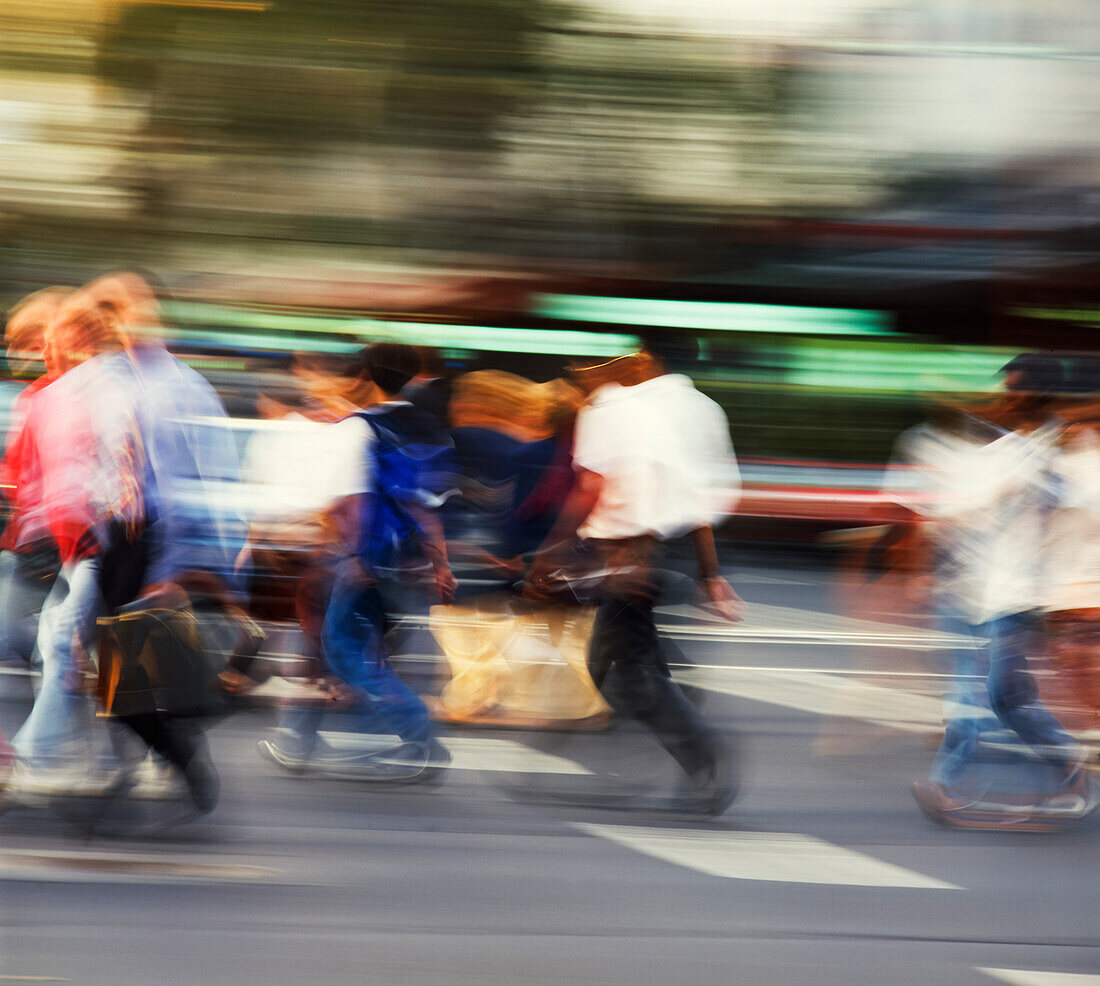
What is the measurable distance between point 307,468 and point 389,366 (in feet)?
1.51

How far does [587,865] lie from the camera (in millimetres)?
3822

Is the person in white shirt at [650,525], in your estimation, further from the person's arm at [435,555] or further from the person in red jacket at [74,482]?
the person in red jacket at [74,482]

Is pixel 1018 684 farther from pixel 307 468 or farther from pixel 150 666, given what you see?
pixel 150 666

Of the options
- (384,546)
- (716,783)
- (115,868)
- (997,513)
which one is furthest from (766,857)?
(115,868)

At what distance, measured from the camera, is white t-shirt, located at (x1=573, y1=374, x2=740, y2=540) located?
4.11 meters

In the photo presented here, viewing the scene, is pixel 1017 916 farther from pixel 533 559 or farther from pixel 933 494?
pixel 533 559

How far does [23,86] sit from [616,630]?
1073 centimetres

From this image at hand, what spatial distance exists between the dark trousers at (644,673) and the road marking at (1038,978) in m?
1.23

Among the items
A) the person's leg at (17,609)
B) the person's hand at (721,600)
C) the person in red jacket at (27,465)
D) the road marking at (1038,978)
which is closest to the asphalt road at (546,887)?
the road marking at (1038,978)

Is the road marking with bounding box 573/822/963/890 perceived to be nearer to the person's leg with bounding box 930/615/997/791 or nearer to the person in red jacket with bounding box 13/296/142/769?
the person's leg with bounding box 930/615/997/791

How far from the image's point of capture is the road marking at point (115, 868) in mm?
3523

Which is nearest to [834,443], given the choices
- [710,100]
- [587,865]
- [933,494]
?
[710,100]

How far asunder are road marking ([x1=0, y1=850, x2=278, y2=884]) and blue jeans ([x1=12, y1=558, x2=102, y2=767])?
0.85 ft

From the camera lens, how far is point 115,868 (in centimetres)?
359
